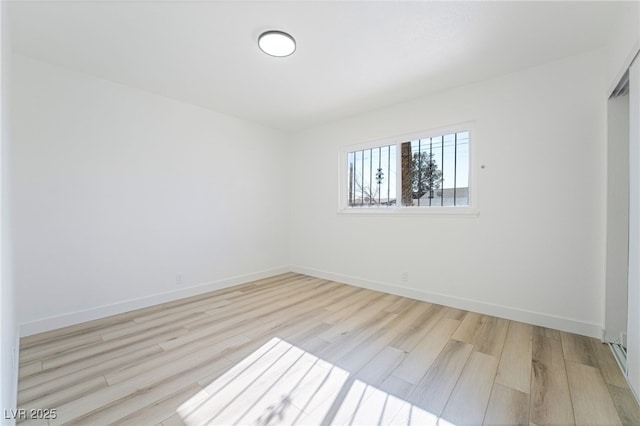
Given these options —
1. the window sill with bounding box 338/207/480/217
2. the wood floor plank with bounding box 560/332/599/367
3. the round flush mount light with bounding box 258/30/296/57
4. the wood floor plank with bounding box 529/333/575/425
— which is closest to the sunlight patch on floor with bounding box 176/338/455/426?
the wood floor plank with bounding box 529/333/575/425

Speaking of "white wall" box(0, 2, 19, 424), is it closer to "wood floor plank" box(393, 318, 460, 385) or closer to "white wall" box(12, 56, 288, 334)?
"white wall" box(12, 56, 288, 334)

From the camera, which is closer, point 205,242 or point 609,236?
point 609,236

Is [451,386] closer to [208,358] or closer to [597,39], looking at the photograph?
[208,358]

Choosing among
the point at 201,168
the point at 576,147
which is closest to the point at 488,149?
the point at 576,147

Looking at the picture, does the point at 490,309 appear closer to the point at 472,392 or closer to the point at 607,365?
the point at 607,365

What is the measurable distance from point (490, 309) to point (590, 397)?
4.09 feet

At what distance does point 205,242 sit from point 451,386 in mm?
3339

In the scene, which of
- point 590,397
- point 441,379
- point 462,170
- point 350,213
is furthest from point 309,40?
point 590,397

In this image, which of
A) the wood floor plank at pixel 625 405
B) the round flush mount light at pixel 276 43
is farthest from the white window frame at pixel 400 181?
the round flush mount light at pixel 276 43

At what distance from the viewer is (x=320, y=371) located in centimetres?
192

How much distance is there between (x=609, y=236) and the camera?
7.31ft

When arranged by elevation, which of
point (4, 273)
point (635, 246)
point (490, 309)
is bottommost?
point (490, 309)

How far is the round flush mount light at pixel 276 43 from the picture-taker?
2150 millimetres

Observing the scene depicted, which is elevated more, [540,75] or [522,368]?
[540,75]
